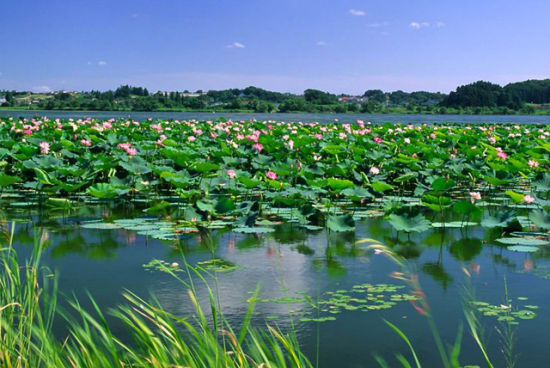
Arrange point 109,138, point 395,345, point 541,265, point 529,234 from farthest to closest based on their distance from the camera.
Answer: point 109,138, point 529,234, point 541,265, point 395,345

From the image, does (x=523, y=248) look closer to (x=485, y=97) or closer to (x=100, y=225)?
(x=100, y=225)

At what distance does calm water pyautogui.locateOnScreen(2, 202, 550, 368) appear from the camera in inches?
110

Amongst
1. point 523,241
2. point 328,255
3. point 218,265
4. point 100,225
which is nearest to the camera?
point 218,265

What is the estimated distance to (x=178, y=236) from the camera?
4840 mm

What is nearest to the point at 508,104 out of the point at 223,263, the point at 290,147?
the point at 290,147

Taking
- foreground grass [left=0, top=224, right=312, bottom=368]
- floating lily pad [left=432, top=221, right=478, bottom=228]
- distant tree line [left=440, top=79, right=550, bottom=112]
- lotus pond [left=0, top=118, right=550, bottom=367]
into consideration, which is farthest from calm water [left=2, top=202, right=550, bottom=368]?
Result: distant tree line [left=440, top=79, right=550, bottom=112]

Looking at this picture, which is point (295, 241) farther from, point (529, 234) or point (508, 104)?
point (508, 104)

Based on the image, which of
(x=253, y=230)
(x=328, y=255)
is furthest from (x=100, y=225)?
(x=328, y=255)

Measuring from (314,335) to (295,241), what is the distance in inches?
80.3

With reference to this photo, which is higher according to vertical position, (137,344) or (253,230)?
(137,344)

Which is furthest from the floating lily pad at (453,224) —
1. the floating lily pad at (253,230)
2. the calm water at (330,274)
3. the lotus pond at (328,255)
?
the floating lily pad at (253,230)

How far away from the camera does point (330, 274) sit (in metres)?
3.89

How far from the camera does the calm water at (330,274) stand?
279cm

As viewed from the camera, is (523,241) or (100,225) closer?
(523,241)
